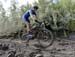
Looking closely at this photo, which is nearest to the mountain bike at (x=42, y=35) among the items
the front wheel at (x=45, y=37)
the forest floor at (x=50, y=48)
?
the front wheel at (x=45, y=37)

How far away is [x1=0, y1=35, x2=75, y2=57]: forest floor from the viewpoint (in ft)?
34.9

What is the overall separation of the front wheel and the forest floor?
231 millimetres

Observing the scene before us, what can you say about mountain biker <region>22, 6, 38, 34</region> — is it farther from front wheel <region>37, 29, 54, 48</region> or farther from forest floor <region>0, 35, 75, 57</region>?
forest floor <region>0, 35, 75, 57</region>

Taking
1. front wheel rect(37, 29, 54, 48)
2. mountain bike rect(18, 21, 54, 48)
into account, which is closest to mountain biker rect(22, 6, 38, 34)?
mountain bike rect(18, 21, 54, 48)

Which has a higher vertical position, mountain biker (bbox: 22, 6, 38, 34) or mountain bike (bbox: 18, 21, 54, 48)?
mountain biker (bbox: 22, 6, 38, 34)

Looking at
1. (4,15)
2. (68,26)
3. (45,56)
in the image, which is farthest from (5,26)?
(45,56)

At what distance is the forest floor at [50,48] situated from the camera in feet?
34.9

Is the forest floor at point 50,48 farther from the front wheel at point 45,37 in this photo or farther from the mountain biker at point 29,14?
the mountain biker at point 29,14

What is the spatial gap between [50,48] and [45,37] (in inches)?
20.1

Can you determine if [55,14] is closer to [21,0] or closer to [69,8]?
[69,8]

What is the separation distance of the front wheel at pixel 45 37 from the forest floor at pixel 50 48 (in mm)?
231

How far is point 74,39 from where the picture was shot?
Answer: 525 inches

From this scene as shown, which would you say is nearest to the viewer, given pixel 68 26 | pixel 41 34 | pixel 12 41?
pixel 41 34

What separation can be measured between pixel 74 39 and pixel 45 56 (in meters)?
3.41
